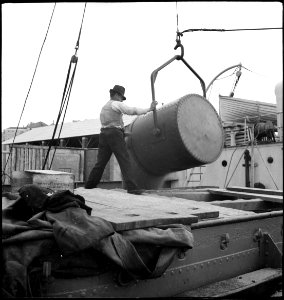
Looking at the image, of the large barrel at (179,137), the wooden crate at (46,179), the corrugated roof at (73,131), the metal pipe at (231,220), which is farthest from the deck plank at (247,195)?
the corrugated roof at (73,131)

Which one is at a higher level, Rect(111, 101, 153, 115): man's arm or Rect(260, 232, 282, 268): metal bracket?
Rect(111, 101, 153, 115): man's arm

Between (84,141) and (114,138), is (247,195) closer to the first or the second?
(114,138)

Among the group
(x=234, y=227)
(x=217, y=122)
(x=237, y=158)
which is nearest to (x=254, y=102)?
(x=237, y=158)

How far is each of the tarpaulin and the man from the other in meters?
3.14

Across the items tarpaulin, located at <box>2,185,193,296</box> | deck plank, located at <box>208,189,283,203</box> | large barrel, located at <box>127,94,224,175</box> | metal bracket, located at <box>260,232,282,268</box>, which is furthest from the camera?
large barrel, located at <box>127,94,224,175</box>

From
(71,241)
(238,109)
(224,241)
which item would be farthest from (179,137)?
(238,109)

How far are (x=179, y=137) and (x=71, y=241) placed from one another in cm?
362

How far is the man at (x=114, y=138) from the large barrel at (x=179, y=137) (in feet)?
1.44

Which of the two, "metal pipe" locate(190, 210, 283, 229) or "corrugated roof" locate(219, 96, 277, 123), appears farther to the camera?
"corrugated roof" locate(219, 96, 277, 123)

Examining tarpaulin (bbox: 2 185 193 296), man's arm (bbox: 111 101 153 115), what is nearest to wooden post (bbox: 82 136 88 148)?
man's arm (bbox: 111 101 153 115)

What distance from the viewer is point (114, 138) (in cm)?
605

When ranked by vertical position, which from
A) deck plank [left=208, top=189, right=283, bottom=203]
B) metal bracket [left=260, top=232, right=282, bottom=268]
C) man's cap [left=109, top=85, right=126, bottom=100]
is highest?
Result: man's cap [left=109, top=85, right=126, bottom=100]

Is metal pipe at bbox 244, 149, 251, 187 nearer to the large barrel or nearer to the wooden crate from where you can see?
the large barrel

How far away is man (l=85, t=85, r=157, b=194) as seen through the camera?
593 centimetres
